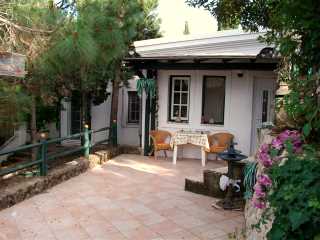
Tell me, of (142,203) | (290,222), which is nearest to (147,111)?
(142,203)

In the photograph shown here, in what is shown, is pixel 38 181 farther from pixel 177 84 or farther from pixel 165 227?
pixel 177 84

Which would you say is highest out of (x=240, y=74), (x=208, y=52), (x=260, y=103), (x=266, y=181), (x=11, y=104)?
(x=208, y=52)

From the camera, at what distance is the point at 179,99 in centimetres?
1002

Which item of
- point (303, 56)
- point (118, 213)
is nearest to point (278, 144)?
point (303, 56)

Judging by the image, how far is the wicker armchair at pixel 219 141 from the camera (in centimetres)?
918

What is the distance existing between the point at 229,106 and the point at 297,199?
7811mm

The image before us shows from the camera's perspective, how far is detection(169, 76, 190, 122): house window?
392 inches

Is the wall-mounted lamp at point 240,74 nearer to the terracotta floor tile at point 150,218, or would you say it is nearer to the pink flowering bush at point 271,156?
the terracotta floor tile at point 150,218

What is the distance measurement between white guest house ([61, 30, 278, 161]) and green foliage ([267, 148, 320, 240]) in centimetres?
683

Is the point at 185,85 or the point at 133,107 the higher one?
the point at 185,85

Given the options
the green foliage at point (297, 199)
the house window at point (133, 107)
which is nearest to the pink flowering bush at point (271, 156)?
the green foliage at point (297, 199)

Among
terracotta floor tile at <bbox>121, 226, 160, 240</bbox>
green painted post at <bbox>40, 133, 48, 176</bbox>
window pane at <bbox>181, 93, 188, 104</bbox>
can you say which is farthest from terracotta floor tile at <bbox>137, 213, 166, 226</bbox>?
window pane at <bbox>181, 93, 188, 104</bbox>

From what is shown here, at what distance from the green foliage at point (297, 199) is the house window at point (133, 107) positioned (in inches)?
400

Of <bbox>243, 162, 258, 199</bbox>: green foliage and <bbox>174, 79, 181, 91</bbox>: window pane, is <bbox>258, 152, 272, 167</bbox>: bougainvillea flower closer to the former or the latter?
<bbox>243, 162, 258, 199</bbox>: green foliage
